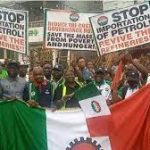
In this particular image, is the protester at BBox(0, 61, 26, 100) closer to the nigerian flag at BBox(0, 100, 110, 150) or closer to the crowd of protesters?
the crowd of protesters

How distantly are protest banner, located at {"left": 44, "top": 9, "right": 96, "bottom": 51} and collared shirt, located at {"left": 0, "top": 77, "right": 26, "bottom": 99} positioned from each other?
5.63 feet

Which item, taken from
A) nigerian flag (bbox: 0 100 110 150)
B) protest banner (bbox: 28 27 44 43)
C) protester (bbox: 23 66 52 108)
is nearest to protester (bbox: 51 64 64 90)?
protester (bbox: 23 66 52 108)

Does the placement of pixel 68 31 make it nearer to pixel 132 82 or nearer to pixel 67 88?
pixel 67 88

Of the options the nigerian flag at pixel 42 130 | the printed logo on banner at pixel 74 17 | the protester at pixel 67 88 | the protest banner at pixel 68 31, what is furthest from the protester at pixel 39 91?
the printed logo on banner at pixel 74 17

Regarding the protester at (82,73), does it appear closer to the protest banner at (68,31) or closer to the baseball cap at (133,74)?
the protest banner at (68,31)

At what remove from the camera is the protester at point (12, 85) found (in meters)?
8.23

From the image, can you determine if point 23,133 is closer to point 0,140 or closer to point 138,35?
point 0,140

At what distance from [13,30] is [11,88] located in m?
1.40

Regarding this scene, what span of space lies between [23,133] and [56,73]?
2.24 meters

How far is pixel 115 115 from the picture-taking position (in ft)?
23.5

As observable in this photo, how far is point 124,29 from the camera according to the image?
9.17 m

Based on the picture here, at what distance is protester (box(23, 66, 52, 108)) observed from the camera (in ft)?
27.5

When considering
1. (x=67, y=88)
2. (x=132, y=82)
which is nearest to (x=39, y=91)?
(x=67, y=88)

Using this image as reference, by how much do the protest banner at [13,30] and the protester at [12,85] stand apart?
2.45 ft
